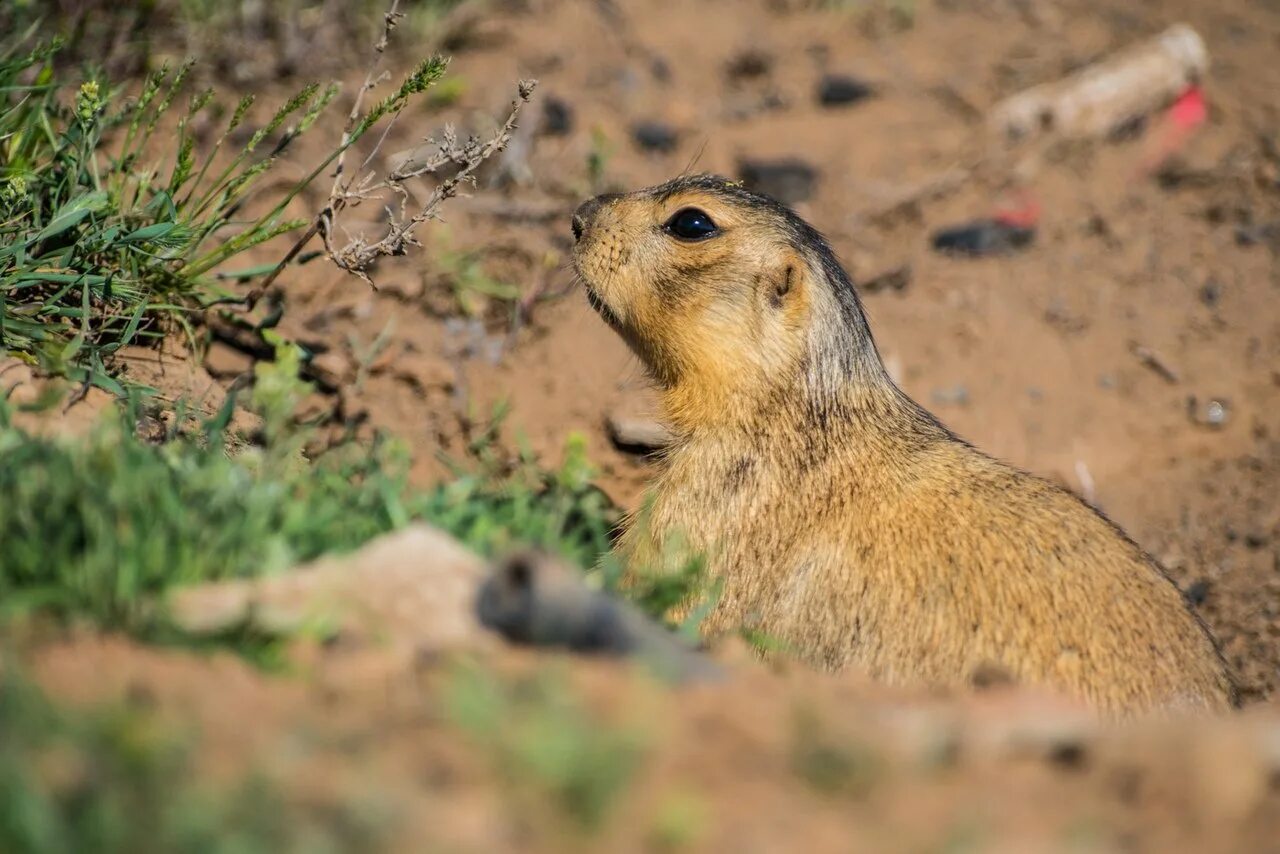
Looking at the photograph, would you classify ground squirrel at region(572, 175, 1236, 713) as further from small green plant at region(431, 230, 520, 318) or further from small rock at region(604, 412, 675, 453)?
small green plant at region(431, 230, 520, 318)

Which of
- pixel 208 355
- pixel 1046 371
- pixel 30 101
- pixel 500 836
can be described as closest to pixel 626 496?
pixel 208 355

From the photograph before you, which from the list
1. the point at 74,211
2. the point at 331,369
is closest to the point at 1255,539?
the point at 331,369

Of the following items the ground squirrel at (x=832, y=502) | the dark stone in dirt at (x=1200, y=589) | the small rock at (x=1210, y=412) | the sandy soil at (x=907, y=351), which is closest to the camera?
the sandy soil at (x=907, y=351)

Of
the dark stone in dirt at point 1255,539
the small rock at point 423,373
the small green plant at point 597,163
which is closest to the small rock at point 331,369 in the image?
the small rock at point 423,373

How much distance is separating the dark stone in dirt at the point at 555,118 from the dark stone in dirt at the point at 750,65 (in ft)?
5.25

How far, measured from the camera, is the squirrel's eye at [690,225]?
5.36 m

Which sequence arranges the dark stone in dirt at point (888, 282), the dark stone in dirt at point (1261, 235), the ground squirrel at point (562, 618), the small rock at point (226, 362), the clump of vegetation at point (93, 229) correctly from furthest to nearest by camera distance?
the dark stone in dirt at point (1261, 235)
the dark stone in dirt at point (888, 282)
the small rock at point (226, 362)
the clump of vegetation at point (93, 229)
the ground squirrel at point (562, 618)

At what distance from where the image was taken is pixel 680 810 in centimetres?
231

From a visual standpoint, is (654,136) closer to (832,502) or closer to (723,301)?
(723,301)

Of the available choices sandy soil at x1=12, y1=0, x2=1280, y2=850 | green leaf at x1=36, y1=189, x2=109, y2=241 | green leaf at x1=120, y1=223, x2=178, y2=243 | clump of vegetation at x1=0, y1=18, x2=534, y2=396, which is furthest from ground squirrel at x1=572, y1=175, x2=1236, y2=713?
green leaf at x1=36, y1=189, x2=109, y2=241

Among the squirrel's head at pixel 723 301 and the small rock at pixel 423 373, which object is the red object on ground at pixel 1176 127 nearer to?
the squirrel's head at pixel 723 301

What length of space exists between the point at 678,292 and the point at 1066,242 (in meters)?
3.99

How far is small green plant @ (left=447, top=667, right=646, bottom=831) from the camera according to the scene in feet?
7.75

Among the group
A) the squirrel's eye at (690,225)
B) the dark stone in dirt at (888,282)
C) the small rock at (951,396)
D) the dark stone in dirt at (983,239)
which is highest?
the squirrel's eye at (690,225)
